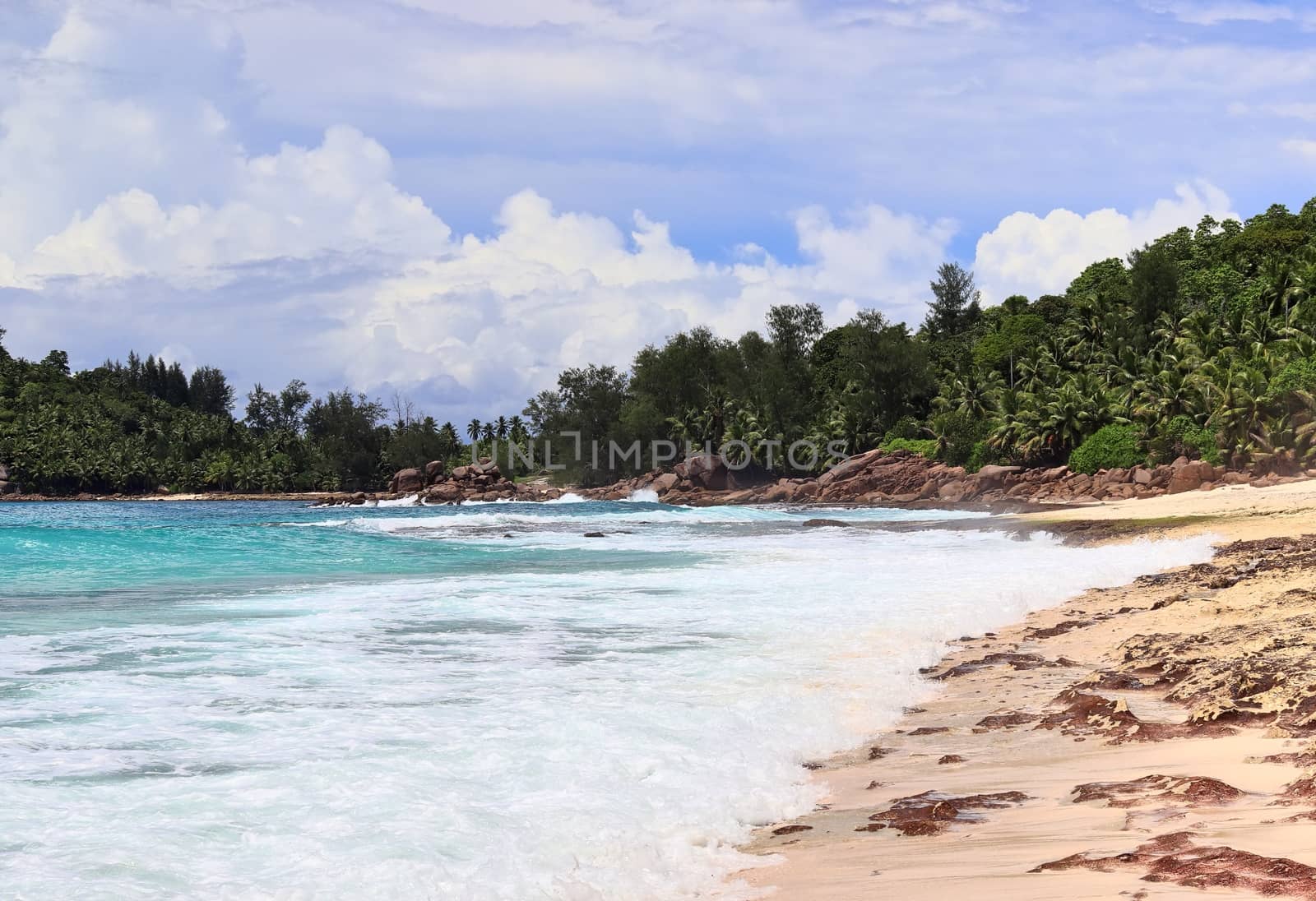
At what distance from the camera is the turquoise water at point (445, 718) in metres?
5.22

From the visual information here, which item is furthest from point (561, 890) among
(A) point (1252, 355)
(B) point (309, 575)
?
(A) point (1252, 355)

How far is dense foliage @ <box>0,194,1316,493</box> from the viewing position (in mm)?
56719

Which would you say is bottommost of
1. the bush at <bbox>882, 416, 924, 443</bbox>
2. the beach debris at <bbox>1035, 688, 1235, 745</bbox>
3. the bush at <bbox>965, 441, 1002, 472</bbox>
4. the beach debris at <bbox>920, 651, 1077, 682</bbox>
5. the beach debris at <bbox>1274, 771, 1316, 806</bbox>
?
the beach debris at <bbox>920, 651, 1077, 682</bbox>

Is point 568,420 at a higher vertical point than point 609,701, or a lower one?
higher

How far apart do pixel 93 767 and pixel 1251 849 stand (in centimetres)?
698

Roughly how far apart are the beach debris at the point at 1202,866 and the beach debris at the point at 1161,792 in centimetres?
70

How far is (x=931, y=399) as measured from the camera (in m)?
90.6

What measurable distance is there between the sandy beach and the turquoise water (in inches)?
20.3

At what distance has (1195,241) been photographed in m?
90.1

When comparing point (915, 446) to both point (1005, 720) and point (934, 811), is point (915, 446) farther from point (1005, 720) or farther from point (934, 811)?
point (934, 811)

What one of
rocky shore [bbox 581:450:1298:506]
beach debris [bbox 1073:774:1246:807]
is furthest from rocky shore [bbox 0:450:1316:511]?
beach debris [bbox 1073:774:1246:807]

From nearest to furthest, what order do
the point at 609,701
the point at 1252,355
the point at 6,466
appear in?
the point at 609,701 < the point at 1252,355 < the point at 6,466

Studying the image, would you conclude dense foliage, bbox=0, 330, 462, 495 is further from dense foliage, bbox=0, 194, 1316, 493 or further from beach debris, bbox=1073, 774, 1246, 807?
beach debris, bbox=1073, 774, 1246, 807

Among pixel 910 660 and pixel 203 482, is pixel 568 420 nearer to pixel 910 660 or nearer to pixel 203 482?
pixel 203 482
